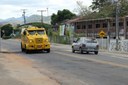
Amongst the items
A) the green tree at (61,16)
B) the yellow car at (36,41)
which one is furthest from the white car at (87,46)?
the green tree at (61,16)

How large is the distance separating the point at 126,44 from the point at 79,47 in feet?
34.5

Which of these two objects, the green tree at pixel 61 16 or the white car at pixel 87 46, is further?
the green tree at pixel 61 16

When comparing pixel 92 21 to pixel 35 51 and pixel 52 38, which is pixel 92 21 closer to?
pixel 52 38

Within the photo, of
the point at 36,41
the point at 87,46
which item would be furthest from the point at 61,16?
the point at 87,46

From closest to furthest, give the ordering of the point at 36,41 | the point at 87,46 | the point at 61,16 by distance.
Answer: the point at 87,46
the point at 36,41
the point at 61,16

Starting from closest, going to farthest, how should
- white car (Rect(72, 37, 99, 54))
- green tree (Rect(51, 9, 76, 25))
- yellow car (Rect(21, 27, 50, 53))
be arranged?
white car (Rect(72, 37, 99, 54)) < yellow car (Rect(21, 27, 50, 53)) < green tree (Rect(51, 9, 76, 25))

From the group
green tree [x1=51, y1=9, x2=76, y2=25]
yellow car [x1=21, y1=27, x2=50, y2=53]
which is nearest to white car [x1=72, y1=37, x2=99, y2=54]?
yellow car [x1=21, y1=27, x2=50, y2=53]

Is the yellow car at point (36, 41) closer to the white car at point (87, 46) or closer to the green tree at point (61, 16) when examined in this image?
the white car at point (87, 46)

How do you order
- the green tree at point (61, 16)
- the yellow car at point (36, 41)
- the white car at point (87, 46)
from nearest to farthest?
1. the white car at point (87, 46)
2. the yellow car at point (36, 41)
3. the green tree at point (61, 16)

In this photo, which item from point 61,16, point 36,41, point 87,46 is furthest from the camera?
point 61,16

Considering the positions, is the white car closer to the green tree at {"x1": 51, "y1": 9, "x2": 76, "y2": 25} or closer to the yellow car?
the yellow car

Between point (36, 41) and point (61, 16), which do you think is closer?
point (36, 41)

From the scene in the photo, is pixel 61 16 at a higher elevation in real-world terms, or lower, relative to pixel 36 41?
higher

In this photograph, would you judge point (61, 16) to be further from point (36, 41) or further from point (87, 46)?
point (87, 46)
